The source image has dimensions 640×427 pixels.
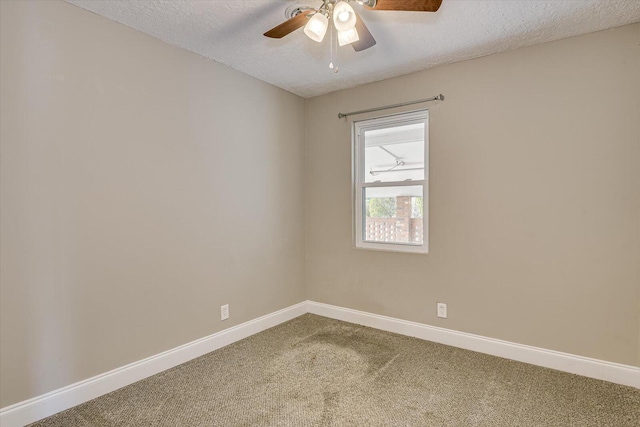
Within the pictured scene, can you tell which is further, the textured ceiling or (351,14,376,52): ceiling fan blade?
the textured ceiling

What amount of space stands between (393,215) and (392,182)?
1.05 ft

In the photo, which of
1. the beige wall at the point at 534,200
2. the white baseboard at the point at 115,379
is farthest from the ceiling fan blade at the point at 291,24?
the white baseboard at the point at 115,379

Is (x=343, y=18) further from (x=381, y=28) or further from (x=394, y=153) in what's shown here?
(x=394, y=153)

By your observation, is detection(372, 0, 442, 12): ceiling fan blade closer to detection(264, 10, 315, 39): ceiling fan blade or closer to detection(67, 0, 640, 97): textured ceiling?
detection(264, 10, 315, 39): ceiling fan blade

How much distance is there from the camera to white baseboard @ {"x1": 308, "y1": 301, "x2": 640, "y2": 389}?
89.0 inches

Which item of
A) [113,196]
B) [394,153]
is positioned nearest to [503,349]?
[394,153]

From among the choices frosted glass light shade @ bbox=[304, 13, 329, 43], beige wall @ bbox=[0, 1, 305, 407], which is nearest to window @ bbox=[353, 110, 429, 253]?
beige wall @ bbox=[0, 1, 305, 407]

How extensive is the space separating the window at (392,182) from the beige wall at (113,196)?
1.03 meters

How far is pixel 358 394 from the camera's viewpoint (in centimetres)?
212

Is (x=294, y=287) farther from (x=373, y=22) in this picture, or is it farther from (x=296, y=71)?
(x=373, y=22)

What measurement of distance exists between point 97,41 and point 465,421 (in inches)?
124

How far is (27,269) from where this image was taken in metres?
1.85

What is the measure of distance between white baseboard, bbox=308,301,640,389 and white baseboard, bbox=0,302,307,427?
1.02 metres

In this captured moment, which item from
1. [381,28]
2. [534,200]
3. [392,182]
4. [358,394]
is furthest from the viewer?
[392,182]
